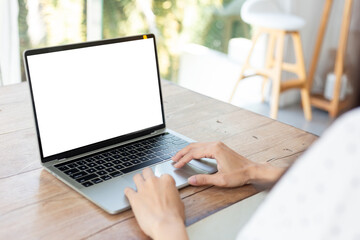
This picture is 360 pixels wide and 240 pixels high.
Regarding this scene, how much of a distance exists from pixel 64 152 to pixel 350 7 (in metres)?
2.83

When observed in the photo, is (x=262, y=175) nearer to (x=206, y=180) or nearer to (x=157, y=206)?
(x=206, y=180)

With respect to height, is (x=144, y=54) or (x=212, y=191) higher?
(x=144, y=54)

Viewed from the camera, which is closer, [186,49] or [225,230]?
[225,230]

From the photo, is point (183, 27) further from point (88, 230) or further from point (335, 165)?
point (335, 165)

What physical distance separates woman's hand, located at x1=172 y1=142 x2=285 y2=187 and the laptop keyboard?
2.4 inches

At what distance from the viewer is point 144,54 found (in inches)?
46.8

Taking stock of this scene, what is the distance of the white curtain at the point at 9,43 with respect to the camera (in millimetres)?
2373

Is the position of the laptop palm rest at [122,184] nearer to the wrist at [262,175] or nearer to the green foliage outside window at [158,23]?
the wrist at [262,175]

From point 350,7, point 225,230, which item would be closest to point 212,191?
point 225,230

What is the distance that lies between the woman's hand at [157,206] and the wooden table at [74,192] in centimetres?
3

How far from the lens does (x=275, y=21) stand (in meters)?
3.05

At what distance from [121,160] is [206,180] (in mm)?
201

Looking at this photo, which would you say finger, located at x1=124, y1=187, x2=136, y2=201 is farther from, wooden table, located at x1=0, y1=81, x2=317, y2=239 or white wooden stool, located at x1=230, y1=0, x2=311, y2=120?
white wooden stool, located at x1=230, y1=0, x2=311, y2=120

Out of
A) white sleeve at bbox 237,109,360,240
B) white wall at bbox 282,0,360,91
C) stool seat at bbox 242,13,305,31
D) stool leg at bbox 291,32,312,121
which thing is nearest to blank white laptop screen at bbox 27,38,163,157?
white sleeve at bbox 237,109,360,240
